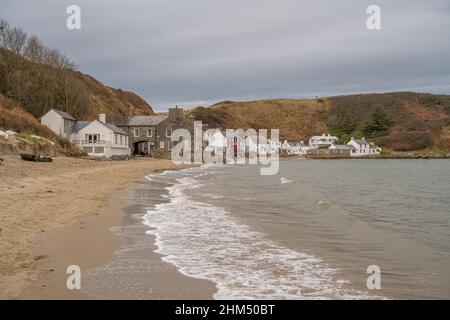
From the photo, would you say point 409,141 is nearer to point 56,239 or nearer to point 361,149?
point 361,149

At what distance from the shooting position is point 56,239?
961 centimetres

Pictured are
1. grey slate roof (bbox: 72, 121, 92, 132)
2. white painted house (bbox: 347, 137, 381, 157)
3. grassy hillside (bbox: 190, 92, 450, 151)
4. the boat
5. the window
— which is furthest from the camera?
grassy hillside (bbox: 190, 92, 450, 151)

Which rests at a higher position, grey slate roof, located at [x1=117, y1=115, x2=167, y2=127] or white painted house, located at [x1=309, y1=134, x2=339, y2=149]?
grey slate roof, located at [x1=117, y1=115, x2=167, y2=127]

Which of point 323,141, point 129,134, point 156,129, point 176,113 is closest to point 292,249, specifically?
point 156,129

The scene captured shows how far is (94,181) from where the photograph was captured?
2417 centimetres

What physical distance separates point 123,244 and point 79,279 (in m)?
2.97

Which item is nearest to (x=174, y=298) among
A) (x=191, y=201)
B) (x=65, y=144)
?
(x=191, y=201)

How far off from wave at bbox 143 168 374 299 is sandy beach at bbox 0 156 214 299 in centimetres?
44

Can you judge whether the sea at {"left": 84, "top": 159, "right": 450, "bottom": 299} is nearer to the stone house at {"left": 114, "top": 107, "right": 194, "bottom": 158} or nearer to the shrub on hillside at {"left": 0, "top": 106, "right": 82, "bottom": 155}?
the shrub on hillside at {"left": 0, "top": 106, "right": 82, "bottom": 155}

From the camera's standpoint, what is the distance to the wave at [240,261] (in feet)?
22.5

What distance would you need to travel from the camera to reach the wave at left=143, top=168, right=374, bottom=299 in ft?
22.5

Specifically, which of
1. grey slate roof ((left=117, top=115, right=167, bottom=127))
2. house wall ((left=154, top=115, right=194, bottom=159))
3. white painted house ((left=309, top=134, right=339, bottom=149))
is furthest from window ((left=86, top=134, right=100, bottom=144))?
white painted house ((left=309, top=134, right=339, bottom=149))

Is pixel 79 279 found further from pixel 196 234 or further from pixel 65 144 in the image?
pixel 65 144
